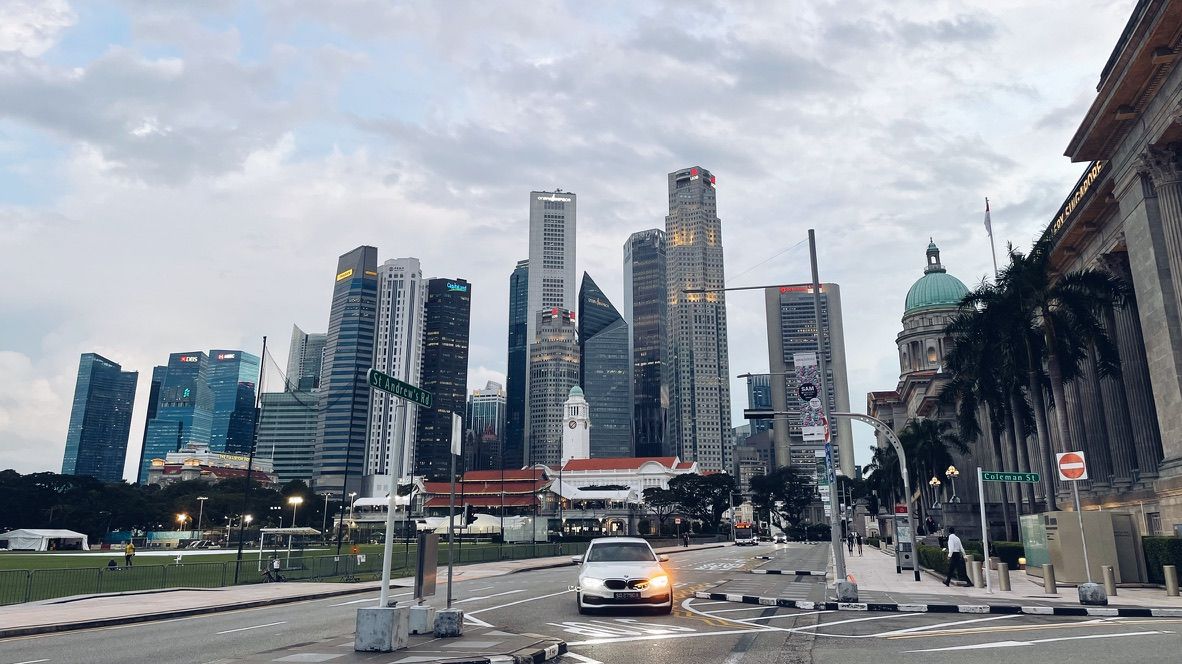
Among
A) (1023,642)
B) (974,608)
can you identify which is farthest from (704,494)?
(1023,642)

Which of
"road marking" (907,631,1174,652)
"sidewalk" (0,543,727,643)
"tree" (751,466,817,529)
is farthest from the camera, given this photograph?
"tree" (751,466,817,529)

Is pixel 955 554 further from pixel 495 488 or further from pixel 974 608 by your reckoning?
pixel 495 488

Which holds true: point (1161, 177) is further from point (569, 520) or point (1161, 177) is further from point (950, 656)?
point (569, 520)

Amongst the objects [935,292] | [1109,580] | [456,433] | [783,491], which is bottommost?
[1109,580]

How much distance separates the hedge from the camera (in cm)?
2373

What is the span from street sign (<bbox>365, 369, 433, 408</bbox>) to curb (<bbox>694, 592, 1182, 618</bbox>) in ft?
40.9

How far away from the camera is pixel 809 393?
23.0 meters

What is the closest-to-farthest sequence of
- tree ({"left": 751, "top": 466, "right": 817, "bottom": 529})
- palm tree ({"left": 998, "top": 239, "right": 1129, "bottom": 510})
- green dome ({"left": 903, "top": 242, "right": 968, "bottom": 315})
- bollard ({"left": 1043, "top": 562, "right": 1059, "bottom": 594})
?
bollard ({"left": 1043, "top": 562, "right": 1059, "bottom": 594}), palm tree ({"left": 998, "top": 239, "right": 1129, "bottom": 510}), green dome ({"left": 903, "top": 242, "right": 968, "bottom": 315}), tree ({"left": 751, "top": 466, "right": 817, "bottom": 529})

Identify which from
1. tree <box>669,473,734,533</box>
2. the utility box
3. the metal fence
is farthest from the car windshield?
tree <box>669,473,734,533</box>

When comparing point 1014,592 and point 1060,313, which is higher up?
point 1060,313

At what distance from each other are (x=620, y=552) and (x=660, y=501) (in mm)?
137550

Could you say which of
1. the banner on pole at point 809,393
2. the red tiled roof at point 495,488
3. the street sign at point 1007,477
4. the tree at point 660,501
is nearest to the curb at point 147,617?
the banner on pole at point 809,393

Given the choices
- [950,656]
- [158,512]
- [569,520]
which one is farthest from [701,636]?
[569,520]

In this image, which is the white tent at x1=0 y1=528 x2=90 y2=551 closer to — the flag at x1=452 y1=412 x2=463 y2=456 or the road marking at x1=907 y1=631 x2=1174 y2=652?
the flag at x1=452 y1=412 x2=463 y2=456
